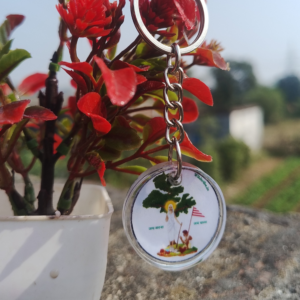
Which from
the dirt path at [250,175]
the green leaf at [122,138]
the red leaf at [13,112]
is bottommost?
the dirt path at [250,175]

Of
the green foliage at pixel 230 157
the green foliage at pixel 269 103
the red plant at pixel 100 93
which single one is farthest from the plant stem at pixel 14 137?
the green foliage at pixel 269 103

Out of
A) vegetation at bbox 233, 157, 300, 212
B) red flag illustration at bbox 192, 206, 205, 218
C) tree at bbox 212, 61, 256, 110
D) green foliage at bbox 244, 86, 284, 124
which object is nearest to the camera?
red flag illustration at bbox 192, 206, 205, 218

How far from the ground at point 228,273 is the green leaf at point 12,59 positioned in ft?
0.92

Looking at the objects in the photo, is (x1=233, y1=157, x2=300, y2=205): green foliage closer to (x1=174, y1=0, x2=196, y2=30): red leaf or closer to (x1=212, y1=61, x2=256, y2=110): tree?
(x1=212, y1=61, x2=256, y2=110): tree

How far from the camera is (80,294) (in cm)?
28

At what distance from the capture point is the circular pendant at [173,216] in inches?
10.4

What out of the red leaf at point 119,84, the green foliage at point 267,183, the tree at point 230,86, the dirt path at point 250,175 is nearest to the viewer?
the red leaf at point 119,84

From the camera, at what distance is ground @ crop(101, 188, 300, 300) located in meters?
0.38

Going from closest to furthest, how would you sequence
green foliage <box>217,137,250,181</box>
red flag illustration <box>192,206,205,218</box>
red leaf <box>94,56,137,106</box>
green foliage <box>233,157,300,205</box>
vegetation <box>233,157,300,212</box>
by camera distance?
red leaf <box>94,56,137,106</box>
red flag illustration <box>192,206,205,218</box>
vegetation <box>233,157,300,212</box>
green foliage <box>233,157,300,205</box>
green foliage <box>217,137,250,181</box>

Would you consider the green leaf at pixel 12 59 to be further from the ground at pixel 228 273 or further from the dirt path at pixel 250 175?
the dirt path at pixel 250 175

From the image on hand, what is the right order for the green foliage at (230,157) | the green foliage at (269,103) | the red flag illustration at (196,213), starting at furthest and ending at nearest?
the green foliage at (269,103) < the green foliage at (230,157) < the red flag illustration at (196,213)

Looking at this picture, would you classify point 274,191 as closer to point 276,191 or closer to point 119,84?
point 276,191

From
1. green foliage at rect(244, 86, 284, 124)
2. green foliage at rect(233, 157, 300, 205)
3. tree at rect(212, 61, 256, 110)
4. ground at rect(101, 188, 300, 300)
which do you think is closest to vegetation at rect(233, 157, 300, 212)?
green foliage at rect(233, 157, 300, 205)

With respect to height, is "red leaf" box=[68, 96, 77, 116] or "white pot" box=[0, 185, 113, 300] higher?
"red leaf" box=[68, 96, 77, 116]
